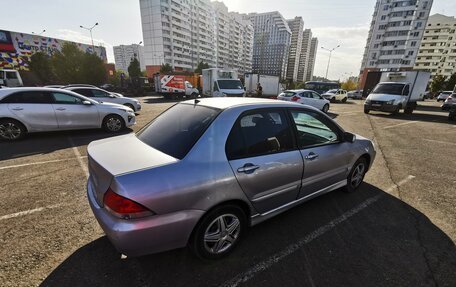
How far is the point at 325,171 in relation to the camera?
120 inches

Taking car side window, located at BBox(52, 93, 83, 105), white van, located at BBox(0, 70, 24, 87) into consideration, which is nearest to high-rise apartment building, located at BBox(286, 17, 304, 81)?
white van, located at BBox(0, 70, 24, 87)

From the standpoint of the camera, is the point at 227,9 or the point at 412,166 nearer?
the point at 412,166

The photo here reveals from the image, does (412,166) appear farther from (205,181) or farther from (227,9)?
(227,9)

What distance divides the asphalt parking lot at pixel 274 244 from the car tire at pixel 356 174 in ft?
0.49

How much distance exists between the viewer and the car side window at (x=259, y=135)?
2219 mm

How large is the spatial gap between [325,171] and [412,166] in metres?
3.86

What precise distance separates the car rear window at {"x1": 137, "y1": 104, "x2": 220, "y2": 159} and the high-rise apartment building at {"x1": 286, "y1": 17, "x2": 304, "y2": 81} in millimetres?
105953

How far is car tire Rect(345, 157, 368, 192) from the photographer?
3662 millimetres

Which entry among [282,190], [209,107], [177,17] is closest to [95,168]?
[209,107]

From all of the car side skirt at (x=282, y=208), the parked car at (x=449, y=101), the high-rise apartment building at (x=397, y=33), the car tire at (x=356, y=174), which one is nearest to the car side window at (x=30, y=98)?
the car side skirt at (x=282, y=208)

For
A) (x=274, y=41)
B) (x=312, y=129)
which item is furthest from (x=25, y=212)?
(x=274, y=41)

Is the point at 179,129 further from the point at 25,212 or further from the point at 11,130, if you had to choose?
the point at 11,130

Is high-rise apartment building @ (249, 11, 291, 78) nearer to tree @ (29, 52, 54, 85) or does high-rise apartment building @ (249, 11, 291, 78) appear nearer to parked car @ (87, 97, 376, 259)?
tree @ (29, 52, 54, 85)

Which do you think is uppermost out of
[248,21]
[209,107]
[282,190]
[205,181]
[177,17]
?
[248,21]
